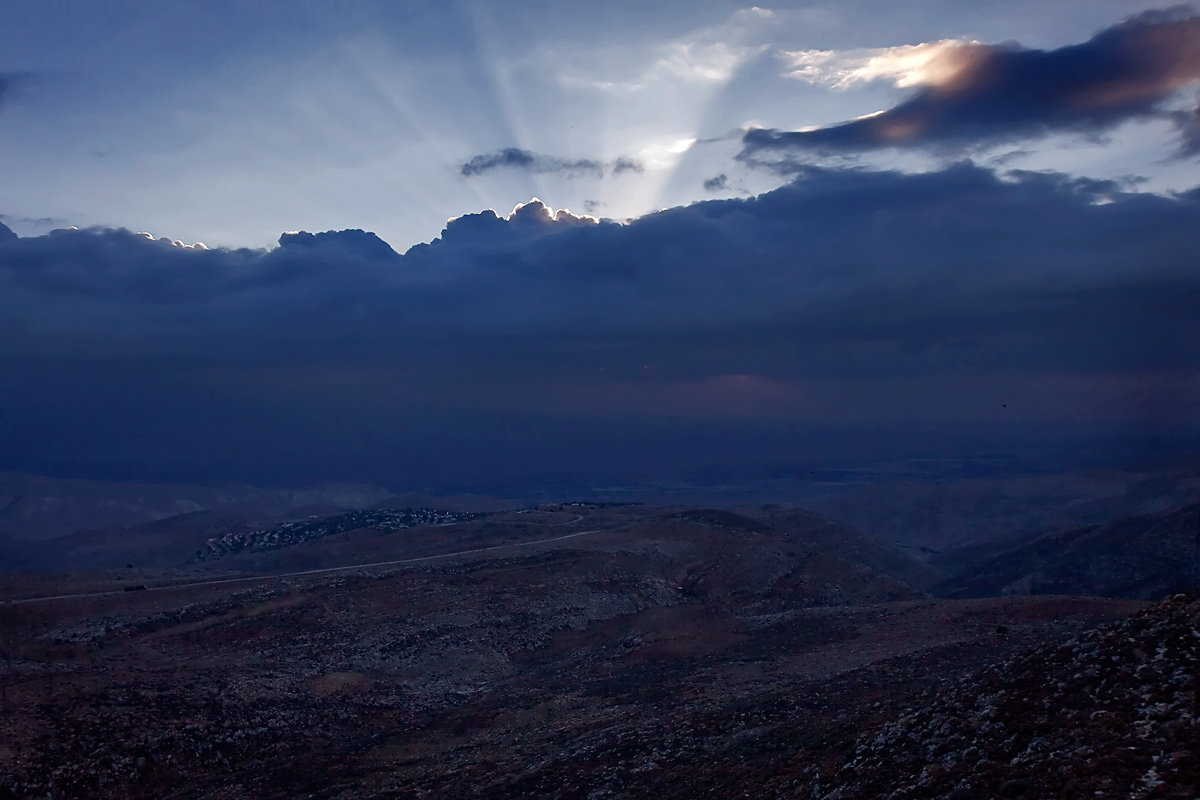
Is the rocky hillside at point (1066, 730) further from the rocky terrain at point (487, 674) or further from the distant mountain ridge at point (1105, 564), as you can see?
the distant mountain ridge at point (1105, 564)

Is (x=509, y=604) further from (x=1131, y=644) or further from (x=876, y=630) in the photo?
(x=1131, y=644)

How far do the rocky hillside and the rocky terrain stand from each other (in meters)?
0.32

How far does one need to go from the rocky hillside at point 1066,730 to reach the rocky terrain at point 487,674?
0.32 meters

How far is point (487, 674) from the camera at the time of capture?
157 ft

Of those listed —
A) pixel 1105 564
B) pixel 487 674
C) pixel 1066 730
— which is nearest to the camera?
pixel 1066 730

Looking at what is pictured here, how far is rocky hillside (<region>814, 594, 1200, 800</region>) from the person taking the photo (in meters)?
13.4

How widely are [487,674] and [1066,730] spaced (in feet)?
122

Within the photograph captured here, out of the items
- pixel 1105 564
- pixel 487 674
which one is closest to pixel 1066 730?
pixel 487 674

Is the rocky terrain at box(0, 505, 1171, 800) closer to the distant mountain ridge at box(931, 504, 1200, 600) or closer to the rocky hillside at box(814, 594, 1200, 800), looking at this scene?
the rocky hillside at box(814, 594, 1200, 800)

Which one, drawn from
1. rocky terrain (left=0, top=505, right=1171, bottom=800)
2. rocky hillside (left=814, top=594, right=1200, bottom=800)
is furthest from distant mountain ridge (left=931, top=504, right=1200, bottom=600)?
rocky hillside (left=814, top=594, right=1200, bottom=800)

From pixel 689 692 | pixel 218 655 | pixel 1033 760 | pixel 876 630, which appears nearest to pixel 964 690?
pixel 1033 760

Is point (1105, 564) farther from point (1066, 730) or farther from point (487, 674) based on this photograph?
point (1066, 730)

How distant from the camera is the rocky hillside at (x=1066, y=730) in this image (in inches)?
529

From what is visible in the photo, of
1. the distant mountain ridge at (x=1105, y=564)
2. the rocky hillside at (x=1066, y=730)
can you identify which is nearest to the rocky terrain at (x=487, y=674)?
the rocky hillside at (x=1066, y=730)
